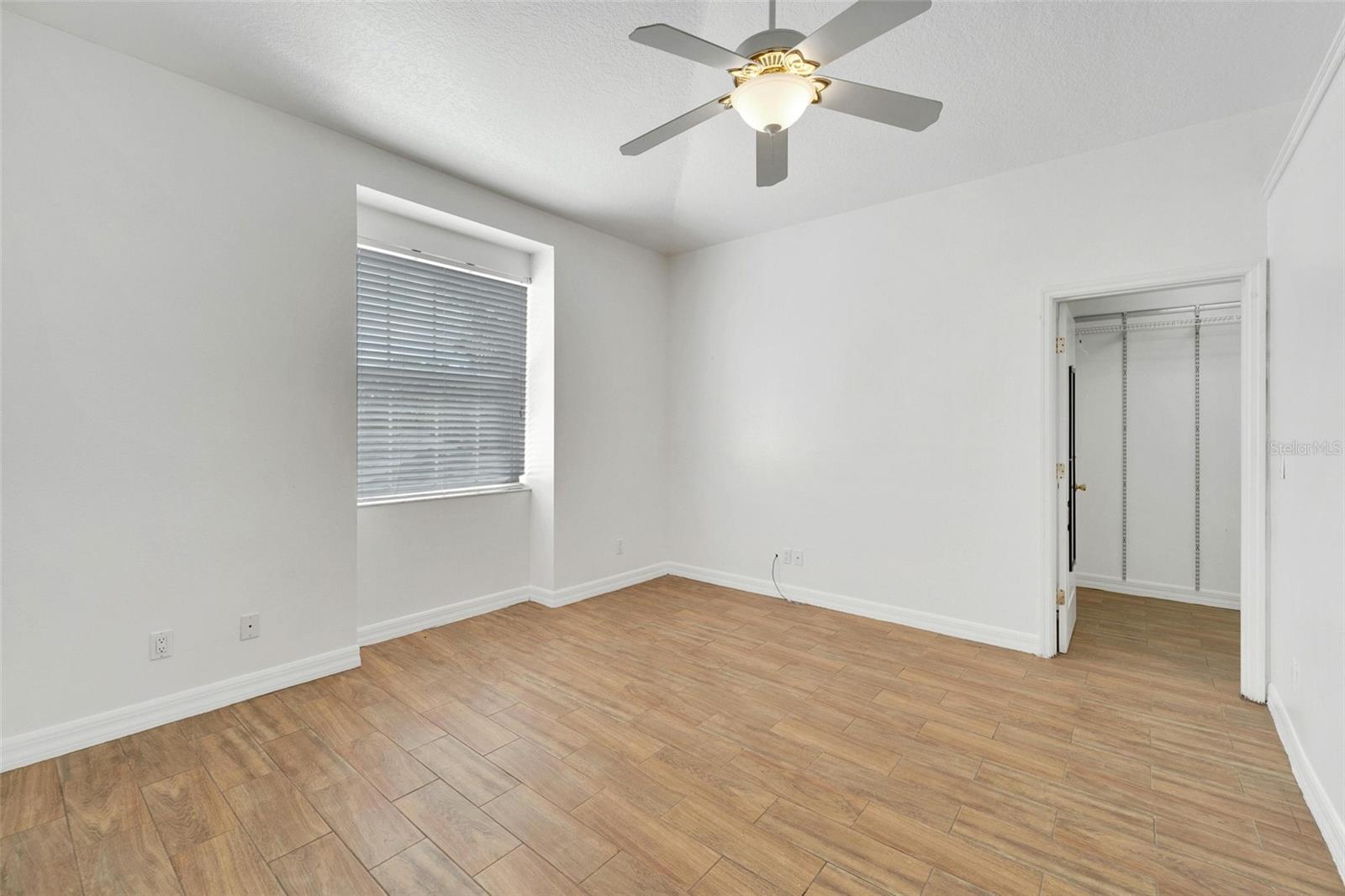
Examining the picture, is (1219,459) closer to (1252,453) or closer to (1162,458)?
(1162,458)

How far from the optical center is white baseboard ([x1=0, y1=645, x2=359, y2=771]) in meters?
2.21

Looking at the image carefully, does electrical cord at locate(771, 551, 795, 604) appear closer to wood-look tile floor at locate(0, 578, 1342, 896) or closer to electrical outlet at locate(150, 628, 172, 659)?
wood-look tile floor at locate(0, 578, 1342, 896)

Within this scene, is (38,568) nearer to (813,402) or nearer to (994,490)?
(813,402)

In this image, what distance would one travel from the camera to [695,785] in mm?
2119

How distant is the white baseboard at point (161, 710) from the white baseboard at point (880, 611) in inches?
107

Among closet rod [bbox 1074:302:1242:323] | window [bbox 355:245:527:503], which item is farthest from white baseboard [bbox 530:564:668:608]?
closet rod [bbox 1074:302:1242:323]

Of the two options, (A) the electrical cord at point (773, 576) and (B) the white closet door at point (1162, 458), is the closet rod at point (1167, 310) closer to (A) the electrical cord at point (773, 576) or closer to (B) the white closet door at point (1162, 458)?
(B) the white closet door at point (1162, 458)

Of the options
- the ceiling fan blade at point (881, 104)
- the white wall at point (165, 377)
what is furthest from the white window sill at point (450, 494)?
the ceiling fan blade at point (881, 104)

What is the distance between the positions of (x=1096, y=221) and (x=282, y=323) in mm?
4275

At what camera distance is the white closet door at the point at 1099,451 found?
4641mm

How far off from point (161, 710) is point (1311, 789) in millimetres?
4376

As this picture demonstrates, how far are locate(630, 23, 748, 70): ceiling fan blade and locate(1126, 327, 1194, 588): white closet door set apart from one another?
443 cm

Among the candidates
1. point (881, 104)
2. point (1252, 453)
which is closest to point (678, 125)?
point (881, 104)

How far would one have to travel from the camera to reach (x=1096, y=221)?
3.16 metres
